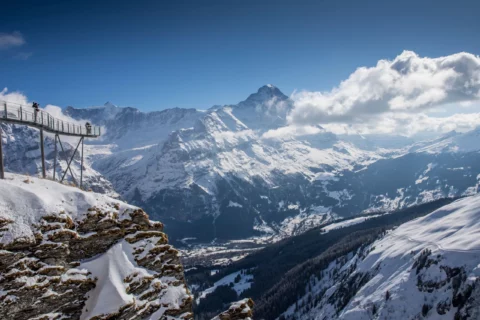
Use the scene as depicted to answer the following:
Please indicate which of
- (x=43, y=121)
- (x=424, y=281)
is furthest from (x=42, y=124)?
(x=424, y=281)

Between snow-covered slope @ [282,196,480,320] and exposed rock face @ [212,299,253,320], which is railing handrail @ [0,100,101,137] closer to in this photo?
exposed rock face @ [212,299,253,320]

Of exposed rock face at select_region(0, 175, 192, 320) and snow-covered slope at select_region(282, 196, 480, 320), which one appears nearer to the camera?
exposed rock face at select_region(0, 175, 192, 320)

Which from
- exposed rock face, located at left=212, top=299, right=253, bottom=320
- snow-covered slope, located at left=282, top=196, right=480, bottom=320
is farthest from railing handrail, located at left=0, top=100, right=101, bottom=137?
snow-covered slope, located at left=282, top=196, right=480, bottom=320

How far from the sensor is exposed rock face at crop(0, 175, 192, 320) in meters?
28.2

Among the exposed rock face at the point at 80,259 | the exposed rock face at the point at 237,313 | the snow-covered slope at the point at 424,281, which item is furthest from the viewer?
the snow-covered slope at the point at 424,281

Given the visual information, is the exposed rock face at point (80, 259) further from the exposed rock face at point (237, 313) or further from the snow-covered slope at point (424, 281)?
the snow-covered slope at point (424, 281)

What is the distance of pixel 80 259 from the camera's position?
32.3m

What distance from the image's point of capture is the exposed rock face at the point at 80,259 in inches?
1110

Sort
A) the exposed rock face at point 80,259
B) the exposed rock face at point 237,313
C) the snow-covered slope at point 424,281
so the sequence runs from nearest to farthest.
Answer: the exposed rock face at point 80,259, the exposed rock face at point 237,313, the snow-covered slope at point 424,281

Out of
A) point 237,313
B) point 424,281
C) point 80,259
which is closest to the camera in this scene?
point 80,259

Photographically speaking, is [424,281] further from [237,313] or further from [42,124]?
[42,124]

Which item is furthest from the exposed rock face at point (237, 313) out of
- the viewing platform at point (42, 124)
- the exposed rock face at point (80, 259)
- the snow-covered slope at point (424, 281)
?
the snow-covered slope at point (424, 281)

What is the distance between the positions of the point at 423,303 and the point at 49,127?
14370 centimetres

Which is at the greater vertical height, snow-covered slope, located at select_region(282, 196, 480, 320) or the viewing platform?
the viewing platform
